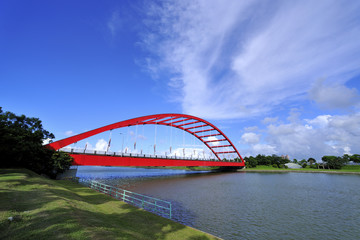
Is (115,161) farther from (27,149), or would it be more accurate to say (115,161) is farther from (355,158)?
(355,158)

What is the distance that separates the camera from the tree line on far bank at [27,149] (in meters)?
21.6

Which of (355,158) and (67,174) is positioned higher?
(355,158)

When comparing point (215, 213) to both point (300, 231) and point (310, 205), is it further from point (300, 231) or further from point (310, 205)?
point (310, 205)

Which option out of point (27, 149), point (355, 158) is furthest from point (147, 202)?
point (355, 158)

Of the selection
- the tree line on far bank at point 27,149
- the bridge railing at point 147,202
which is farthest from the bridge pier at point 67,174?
the bridge railing at point 147,202

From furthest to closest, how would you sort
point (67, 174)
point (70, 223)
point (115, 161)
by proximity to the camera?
point (115, 161) → point (67, 174) → point (70, 223)

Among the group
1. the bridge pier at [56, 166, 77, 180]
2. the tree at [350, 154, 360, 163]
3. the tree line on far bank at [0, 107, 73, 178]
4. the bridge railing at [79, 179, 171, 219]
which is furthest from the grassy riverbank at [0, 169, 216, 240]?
the tree at [350, 154, 360, 163]

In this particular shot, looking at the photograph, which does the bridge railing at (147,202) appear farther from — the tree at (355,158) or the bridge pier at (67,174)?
the tree at (355,158)

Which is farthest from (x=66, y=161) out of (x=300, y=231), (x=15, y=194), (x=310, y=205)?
(x=310, y=205)

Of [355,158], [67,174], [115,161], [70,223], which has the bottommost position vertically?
[70,223]

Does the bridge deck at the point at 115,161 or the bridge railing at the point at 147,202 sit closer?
the bridge railing at the point at 147,202

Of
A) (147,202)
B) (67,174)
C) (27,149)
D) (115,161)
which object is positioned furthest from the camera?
(115,161)

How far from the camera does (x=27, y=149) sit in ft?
73.6

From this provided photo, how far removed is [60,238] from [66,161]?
2753 centimetres
